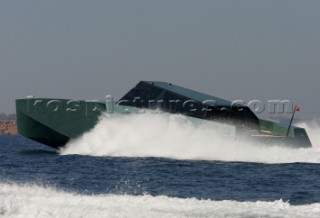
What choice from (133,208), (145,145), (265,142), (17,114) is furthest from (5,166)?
(133,208)

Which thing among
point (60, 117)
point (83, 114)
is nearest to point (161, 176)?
point (83, 114)

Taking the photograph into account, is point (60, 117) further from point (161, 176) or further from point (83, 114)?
point (161, 176)

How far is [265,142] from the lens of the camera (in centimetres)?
3728

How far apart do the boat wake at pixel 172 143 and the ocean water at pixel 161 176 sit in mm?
52

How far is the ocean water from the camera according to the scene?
687 inches

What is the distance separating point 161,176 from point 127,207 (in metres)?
11.5

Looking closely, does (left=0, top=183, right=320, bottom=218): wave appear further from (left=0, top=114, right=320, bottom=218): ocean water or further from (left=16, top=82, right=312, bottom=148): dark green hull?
(left=16, top=82, right=312, bottom=148): dark green hull

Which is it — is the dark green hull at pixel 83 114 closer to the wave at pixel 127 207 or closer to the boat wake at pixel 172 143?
the boat wake at pixel 172 143

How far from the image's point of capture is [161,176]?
94.6 feet

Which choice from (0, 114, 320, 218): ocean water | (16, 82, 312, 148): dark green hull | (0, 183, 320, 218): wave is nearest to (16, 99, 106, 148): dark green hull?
(16, 82, 312, 148): dark green hull

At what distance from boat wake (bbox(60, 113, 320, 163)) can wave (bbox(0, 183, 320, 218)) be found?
18544 mm

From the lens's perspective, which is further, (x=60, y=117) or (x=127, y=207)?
(x=60, y=117)

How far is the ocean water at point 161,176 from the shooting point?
17.4m

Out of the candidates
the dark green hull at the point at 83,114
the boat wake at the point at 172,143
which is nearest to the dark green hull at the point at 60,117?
the dark green hull at the point at 83,114
